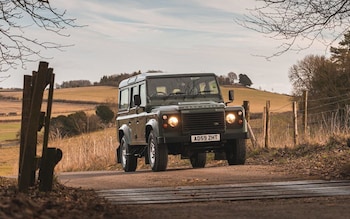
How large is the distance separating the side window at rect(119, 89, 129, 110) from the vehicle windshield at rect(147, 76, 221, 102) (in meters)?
1.96

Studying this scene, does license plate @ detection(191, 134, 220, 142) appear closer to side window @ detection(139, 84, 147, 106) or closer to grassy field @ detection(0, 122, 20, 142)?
side window @ detection(139, 84, 147, 106)

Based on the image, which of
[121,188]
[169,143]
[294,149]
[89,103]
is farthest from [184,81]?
[89,103]

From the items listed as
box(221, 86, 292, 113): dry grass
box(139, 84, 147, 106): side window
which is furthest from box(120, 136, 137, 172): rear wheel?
box(221, 86, 292, 113): dry grass

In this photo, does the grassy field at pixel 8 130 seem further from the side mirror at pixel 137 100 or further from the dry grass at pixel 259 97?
the side mirror at pixel 137 100

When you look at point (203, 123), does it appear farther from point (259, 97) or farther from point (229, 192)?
point (259, 97)

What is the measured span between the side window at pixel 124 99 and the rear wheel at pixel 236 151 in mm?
3467

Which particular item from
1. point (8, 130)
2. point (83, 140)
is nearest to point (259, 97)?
point (8, 130)

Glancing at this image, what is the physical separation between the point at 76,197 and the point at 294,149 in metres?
12.3

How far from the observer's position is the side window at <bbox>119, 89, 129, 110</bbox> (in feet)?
59.1

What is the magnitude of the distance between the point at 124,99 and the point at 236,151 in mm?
4210

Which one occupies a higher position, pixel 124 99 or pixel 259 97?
pixel 259 97

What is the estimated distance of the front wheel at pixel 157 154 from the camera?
48.7ft

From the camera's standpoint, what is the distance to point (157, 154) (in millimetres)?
14898

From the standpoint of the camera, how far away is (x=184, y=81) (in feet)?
53.4
